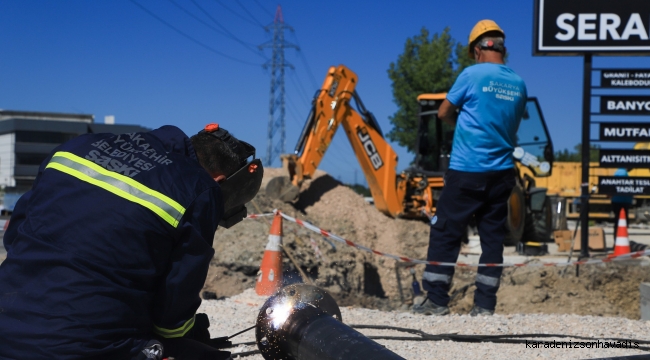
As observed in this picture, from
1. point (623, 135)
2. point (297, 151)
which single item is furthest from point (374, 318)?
point (297, 151)

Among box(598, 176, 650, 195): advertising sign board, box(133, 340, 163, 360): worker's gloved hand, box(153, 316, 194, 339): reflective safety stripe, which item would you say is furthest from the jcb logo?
box(133, 340, 163, 360): worker's gloved hand

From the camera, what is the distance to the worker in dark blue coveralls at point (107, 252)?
2.10 m

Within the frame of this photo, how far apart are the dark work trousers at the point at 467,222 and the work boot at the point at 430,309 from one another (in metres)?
0.04

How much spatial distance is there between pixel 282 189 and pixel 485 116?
7.69m

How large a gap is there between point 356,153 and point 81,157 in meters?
11.3

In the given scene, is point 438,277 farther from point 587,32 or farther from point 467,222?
point 587,32

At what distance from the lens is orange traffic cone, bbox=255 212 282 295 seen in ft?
20.2

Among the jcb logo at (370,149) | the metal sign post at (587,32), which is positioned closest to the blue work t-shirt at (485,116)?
the metal sign post at (587,32)

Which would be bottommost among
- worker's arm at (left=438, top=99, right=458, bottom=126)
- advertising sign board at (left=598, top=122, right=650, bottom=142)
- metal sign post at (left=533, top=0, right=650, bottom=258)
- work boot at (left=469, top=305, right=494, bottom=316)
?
work boot at (left=469, top=305, right=494, bottom=316)

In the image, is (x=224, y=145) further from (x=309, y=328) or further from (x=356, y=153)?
(x=356, y=153)

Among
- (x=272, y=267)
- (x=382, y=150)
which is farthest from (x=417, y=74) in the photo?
(x=272, y=267)

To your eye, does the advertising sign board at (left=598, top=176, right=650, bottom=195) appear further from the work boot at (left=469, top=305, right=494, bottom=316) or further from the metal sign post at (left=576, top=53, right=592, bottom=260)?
the work boot at (left=469, top=305, right=494, bottom=316)

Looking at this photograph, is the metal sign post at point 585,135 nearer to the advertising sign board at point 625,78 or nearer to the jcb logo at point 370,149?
the advertising sign board at point 625,78

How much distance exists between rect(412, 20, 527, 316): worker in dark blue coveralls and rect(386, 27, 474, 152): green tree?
23.9 meters
